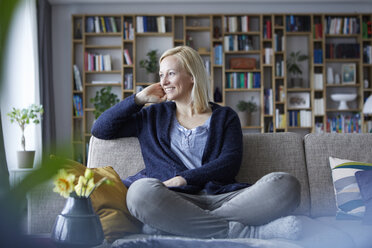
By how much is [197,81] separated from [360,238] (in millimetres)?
1034

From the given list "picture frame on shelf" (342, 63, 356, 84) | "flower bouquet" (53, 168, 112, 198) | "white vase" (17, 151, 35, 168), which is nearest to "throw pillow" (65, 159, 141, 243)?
"flower bouquet" (53, 168, 112, 198)

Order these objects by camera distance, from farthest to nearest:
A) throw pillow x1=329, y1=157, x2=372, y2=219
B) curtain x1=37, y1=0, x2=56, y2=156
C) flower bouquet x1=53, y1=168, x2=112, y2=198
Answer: curtain x1=37, y1=0, x2=56, y2=156
throw pillow x1=329, y1=157, x2=372, y2=219
flower bouquet x1=53, y1=168, x2=112, y2=198

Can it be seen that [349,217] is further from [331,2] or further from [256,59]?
[331,2]

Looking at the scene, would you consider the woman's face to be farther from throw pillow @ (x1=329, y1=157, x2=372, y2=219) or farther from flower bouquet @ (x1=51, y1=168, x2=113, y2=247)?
flower bouquet @ (x1=51, y1=168, x2=113, y2=247)

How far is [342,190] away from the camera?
1.90 m

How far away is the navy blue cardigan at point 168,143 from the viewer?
178 cm

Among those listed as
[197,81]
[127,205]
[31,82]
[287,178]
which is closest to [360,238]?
[287,178]

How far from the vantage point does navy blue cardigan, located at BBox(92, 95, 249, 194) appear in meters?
1.78

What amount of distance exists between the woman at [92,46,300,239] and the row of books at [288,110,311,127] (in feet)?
12.6

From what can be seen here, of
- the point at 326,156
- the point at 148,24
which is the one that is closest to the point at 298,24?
the point at 148,24

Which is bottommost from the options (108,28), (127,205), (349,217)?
(349,217)

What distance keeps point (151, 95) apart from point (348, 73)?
452cm

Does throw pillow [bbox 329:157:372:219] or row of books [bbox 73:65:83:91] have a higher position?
row of books [bbox 73:65:83:91]

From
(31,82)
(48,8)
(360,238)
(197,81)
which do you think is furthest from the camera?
(48,8)
